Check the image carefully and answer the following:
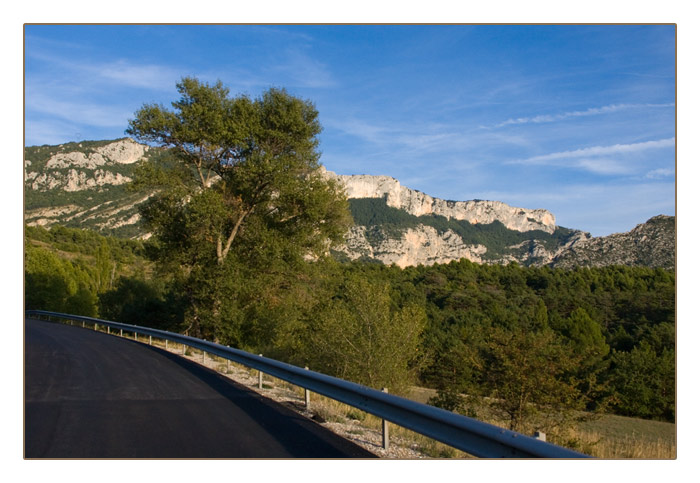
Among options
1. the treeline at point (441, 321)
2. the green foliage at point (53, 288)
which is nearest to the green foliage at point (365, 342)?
the treeline at point (441, 321)

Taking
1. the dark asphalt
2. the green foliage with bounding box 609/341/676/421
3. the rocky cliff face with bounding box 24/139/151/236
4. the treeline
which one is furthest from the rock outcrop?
the dark asphalt

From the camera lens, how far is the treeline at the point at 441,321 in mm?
21984

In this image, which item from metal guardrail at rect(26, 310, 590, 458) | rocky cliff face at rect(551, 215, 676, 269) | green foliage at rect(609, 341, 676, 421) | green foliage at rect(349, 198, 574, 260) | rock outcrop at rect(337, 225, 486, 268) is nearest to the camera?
metal guardrail at rect(26, 310, 590, 458)

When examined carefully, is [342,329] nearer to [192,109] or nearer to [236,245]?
[236,245]

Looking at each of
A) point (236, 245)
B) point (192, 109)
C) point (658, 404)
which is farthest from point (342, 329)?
point (658, 404)

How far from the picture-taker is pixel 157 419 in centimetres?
676

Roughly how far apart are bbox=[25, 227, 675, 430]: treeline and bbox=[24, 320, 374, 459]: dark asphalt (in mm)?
9687

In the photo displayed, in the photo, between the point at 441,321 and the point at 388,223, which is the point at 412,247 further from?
the point at 441,321

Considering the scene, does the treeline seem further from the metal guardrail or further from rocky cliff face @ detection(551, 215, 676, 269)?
the metal guardrail

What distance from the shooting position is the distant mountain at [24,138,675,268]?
236 feet

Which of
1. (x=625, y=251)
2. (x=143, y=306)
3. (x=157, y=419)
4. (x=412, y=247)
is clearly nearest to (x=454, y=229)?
(x=412, y=247)

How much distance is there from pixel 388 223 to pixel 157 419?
16054 cm

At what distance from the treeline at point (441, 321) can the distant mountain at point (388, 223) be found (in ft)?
11.7

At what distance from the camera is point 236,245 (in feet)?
81.2
